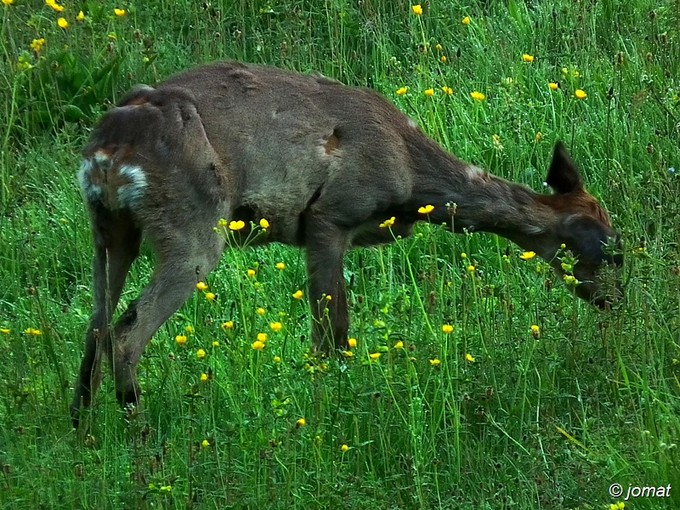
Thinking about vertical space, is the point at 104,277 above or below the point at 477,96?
below

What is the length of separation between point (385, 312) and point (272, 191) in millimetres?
1067

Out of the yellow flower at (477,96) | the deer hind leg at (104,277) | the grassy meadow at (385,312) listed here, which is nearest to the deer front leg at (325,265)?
the grassy meadow at (385,312)

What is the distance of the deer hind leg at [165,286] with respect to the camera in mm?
7078

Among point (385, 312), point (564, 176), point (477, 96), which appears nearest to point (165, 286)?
point (385, 312)

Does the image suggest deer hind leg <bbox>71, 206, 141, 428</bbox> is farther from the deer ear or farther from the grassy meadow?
the deer ear

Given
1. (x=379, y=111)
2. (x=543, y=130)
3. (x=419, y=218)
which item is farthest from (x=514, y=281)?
(x=543, y=130)

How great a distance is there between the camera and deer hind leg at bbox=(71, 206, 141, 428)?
7008 mm

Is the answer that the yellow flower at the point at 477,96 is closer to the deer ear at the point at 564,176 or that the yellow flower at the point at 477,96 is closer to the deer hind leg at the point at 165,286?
the deer ear at the point at 564,176

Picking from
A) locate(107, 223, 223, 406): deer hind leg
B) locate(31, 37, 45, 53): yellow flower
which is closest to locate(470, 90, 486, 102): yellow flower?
locate(31, 37, 45, 53): yellow flower

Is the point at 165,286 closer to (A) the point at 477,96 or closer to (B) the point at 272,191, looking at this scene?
(B) the point at 272,191

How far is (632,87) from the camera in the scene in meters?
10.2

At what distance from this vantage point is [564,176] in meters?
8.81

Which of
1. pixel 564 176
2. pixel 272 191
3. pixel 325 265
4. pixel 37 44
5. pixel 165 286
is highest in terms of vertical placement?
pixel 37 44

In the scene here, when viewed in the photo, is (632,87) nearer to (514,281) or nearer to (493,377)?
(514,281)
